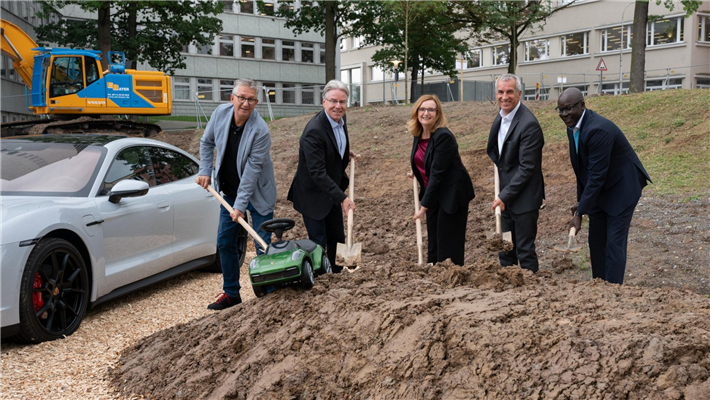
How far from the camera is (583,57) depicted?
4212cm

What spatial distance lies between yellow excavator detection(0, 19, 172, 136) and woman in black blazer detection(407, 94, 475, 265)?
17647mm

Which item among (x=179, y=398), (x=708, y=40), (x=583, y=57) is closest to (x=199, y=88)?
(x=583, y=57)

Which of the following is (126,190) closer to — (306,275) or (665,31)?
(306,275)

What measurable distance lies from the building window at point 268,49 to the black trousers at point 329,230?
46240 millimetres

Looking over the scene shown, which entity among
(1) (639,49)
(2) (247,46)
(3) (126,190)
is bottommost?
(3) (126,190)

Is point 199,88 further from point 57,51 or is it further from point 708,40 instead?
point 708,40

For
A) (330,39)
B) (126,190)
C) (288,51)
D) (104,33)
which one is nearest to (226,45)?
(288,51)

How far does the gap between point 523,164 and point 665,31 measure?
37057 mm

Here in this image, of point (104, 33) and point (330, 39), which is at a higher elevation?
point (104, 33)

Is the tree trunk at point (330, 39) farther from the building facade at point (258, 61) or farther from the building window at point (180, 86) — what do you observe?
the building window at point (180, 86)

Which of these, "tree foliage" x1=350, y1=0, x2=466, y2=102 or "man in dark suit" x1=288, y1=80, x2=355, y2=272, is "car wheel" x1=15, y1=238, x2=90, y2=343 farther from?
"tree foliage" x1=350, y1=0, x2=466, y2=102

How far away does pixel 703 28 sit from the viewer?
→ 3706cm

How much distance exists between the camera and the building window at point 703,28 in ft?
121

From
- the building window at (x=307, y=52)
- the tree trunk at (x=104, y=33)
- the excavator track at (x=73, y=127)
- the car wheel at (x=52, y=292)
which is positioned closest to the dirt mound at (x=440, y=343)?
the car wheel at (x=52, y=292)
